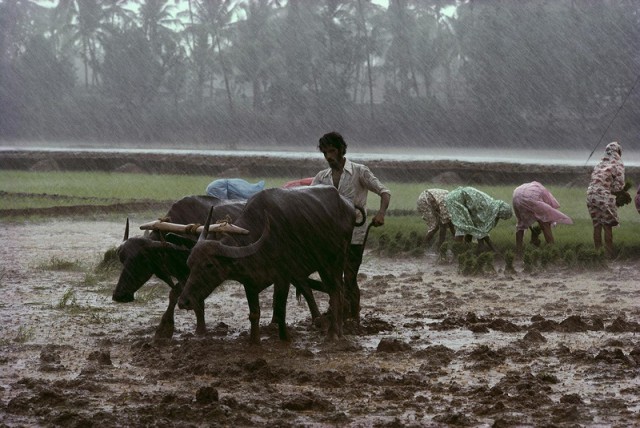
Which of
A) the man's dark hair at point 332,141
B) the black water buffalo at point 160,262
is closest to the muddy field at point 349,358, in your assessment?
the black water buffalo at point 160,262

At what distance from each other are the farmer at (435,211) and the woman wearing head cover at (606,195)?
178 cm

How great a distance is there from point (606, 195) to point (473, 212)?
1544mm

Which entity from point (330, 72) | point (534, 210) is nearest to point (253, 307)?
point (534, 210)

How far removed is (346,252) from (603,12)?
32.8 metres

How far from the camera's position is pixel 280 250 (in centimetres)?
771

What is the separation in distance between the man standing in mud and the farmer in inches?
193

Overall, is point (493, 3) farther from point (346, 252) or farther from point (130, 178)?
point (346, 252)

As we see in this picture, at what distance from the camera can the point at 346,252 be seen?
8.23 meters

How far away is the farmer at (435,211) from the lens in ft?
44.1

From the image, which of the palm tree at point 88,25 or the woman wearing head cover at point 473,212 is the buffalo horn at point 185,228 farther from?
the palm tree at point 88,25

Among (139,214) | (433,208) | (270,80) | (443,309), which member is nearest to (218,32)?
(270,80)

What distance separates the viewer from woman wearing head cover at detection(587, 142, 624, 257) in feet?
41.2

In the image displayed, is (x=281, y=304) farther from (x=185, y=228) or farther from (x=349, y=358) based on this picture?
(x=185, y=228)

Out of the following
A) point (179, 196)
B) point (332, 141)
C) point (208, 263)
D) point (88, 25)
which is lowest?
point (179, 196)
